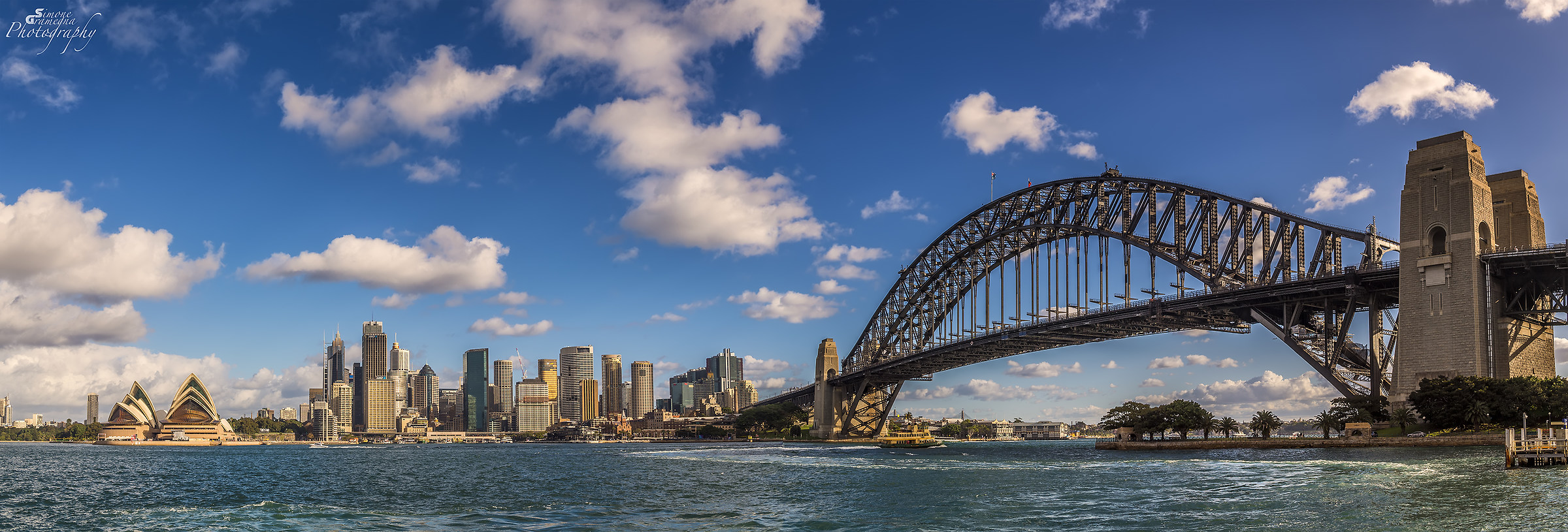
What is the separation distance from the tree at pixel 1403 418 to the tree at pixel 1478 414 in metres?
4.34

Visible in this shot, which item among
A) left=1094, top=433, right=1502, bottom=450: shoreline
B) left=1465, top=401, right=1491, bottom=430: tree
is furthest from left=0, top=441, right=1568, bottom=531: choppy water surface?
left=1465, top=401, right=1491, bottom=430: tree

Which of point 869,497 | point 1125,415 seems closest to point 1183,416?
point 1125,415

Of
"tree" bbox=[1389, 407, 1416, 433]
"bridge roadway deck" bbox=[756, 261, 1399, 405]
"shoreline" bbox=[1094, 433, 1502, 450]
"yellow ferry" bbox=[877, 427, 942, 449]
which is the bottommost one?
"yellow ferry" bbox=[877, 427, 942, 449]

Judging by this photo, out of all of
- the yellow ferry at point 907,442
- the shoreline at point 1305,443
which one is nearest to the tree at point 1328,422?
the shoreline at point 1305,443

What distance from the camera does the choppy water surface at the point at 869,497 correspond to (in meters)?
34.6

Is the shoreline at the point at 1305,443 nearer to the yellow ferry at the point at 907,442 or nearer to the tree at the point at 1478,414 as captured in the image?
the tree at the point at 1478,414

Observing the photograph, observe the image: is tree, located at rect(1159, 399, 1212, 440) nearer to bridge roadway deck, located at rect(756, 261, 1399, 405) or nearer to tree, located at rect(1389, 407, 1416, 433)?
bridge roadway deck, located at rect(756, 261, 1399, 405)

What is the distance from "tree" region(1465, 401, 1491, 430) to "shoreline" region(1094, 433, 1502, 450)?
3.12 ft

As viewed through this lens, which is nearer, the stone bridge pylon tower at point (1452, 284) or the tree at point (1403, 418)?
the stone bridge pylon tower at point (1452, 284)

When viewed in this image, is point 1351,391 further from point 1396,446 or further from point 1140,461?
point 1140,461

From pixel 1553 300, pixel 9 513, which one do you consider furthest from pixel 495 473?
pixel 1553 300

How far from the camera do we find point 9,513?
43.2 metres

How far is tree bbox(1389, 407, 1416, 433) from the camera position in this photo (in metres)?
69.8

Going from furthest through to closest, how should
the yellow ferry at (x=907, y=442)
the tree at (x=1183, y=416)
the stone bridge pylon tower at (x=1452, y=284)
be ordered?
the yellow ferry at (x=907, y=442), the tree at (x=1183, y=416), the stone bridge pylon tower at (x=1452, y=284)
